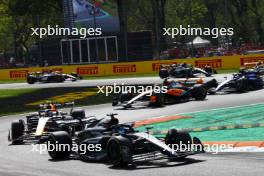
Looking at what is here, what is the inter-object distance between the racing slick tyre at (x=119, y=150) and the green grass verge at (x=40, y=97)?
16.7 metres

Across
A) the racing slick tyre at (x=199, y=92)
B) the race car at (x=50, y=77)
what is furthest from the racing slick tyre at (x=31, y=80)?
the racing slick tyre at (x=199, y=92)

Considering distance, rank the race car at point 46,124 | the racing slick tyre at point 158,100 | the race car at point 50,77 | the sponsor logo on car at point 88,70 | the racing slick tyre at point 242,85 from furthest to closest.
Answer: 1. the sponsor logo on car at point 88,70
2. the race car at point 50,77
3. the racing slick tyre at point 242,85
4. the racing slick tyre at point 158,100
5. the race car at point 46,124

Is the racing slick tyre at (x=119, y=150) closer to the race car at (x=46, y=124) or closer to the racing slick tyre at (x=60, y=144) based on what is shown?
the racing slick tyre at (x=60, y=144)

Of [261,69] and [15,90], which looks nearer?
[261,69]

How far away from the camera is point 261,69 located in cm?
3222

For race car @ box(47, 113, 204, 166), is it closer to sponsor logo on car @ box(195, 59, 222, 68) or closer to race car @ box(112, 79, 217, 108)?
race car @ box(112, 79, 217, 108)

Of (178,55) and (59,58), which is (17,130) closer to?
(178,55)

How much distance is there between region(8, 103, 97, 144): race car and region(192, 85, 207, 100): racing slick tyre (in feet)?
27.9

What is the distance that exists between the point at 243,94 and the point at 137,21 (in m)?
81.8

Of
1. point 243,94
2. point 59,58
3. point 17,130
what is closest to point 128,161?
point 17,130

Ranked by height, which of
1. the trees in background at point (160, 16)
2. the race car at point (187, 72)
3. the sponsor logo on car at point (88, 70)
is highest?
the trees in background at point (160, 16)

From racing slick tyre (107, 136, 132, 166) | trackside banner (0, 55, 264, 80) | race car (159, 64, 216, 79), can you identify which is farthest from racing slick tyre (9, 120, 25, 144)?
trackside banner (0, 55, 264, 80)

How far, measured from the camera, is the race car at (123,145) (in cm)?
1284

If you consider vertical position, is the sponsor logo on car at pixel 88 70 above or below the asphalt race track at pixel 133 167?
above
